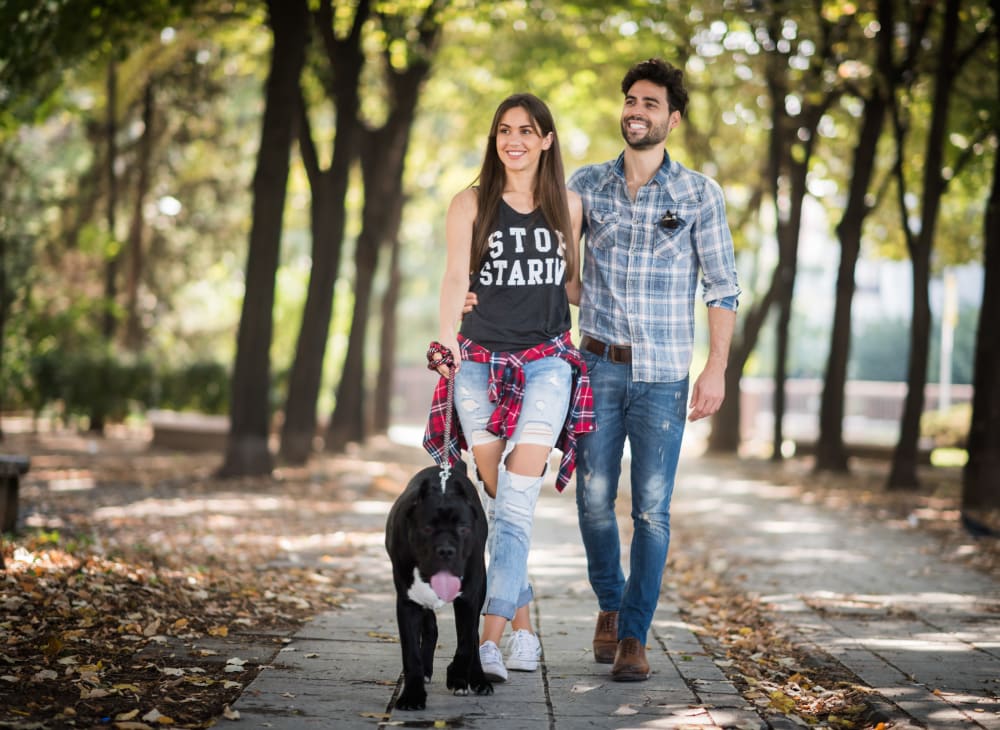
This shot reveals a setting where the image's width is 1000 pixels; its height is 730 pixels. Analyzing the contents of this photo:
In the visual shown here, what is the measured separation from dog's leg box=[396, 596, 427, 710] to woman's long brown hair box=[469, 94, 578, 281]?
4.79ft

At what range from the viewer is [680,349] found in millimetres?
Result: 5680

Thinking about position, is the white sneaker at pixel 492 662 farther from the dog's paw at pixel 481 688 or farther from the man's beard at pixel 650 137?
the man's beard at pixel 650 137

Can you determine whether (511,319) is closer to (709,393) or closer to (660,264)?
(660,264)

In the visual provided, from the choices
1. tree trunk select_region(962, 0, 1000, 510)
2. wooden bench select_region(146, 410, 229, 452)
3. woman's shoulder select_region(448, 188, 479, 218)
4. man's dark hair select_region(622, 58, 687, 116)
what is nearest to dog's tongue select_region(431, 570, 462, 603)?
woman's shoulder select_region(448, 188, 479, 218)

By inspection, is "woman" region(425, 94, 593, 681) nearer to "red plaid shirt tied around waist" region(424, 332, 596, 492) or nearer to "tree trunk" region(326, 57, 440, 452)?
"red plaid shirt tied around waist" region(424, 332, 596, 492)

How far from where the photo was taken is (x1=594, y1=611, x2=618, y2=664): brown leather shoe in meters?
5.87

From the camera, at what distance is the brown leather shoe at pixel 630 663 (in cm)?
546

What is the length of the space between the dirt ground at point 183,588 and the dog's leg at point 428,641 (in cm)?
74

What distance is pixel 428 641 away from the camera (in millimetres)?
5195

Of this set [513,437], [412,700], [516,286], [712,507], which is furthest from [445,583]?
[712,507]

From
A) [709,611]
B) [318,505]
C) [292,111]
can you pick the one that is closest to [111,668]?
[709,611]

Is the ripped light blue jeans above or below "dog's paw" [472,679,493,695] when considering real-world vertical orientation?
above

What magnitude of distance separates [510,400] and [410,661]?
46.4 inches

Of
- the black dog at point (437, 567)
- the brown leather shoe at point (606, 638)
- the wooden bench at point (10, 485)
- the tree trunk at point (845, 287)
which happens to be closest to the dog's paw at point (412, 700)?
the black dog at point (437, 567)
